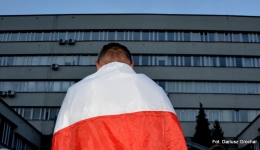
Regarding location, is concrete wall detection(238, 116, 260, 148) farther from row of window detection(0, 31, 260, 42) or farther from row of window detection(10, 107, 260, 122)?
row of window detection(0, 31, 260, 42)

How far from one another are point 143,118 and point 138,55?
38602 mm

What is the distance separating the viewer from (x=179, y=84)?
131 ft

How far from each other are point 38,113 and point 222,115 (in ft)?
57.0

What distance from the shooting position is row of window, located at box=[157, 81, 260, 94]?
130ft

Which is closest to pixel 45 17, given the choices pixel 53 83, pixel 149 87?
pixel 53 83

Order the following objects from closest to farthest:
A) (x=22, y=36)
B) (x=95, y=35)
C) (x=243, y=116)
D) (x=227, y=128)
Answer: (x=227, y=128) → (x=243, y=116) → (x=95, y=35) → (x=22, y=36)

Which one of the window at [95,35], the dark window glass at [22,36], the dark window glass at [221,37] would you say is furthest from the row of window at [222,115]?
the dark window glass at [22,36]

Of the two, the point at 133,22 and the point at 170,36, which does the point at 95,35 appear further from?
the point at 170,36

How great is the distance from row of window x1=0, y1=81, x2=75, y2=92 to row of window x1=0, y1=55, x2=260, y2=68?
200 centimetres

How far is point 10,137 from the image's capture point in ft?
96.2

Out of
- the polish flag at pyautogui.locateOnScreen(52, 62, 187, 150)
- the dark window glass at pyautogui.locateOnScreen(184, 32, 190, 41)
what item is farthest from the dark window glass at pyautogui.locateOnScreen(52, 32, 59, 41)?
the polish flag at pyautogui.locateOnScreen(52, 62, 187, 150)

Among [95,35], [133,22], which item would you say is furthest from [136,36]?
[95,35]

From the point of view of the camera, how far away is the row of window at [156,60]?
4069 centimetres

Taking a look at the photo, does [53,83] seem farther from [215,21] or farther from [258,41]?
[258,41]
